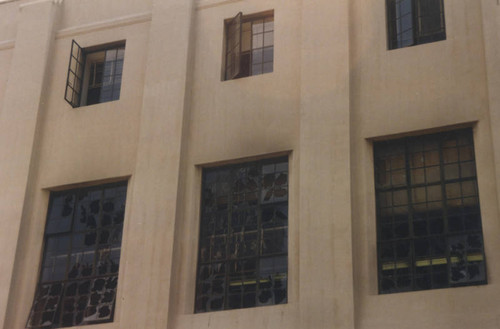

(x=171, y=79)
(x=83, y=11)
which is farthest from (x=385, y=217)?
(x=83, y=11)

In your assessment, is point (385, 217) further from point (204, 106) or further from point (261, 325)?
point (204, 106)

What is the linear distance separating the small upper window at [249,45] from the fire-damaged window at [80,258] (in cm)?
343

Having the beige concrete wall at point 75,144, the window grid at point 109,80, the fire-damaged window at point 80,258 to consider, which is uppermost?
the window grid at point 109,80

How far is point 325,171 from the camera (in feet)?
61.1

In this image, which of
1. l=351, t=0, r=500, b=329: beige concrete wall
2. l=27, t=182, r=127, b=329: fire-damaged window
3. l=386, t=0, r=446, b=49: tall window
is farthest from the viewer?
l=27, t=182, r=127, b=329: fire-damaged window

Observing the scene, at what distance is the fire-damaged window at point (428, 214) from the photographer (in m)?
17.5

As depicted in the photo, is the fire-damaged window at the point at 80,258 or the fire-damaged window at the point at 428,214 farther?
the fire-damaged window at the point at 80,258

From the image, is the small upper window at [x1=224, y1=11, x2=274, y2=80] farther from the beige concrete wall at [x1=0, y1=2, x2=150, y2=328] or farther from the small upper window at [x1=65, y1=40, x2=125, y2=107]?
the small upper window at [x1=65, y1=40, x2=125, y2=107]

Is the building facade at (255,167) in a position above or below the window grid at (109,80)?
below

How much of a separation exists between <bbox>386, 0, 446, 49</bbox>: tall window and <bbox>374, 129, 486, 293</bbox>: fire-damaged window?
86.1 inches

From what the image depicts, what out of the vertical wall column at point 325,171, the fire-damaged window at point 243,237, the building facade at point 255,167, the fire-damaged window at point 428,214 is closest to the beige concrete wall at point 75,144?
the building facade at point 255,167

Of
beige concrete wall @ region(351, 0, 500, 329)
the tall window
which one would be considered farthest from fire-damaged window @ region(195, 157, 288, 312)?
the tall window

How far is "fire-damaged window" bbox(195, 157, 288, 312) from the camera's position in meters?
18.7

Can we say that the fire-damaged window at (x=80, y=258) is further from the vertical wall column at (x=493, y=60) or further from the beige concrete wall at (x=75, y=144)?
the vertical wall column at (x=493, y=60)
